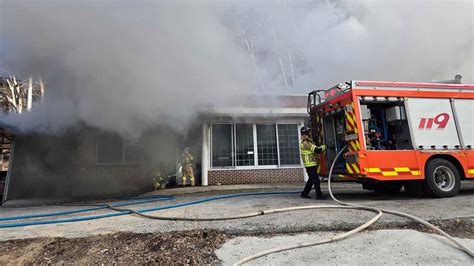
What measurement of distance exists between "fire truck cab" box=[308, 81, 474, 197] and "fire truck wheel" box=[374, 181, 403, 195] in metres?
0.24

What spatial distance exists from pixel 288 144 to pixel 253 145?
134 cm

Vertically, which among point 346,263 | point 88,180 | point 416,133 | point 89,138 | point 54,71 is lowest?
point 346,263

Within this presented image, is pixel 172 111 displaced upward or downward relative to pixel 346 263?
upward

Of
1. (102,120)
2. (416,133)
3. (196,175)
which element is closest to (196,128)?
(196,175)

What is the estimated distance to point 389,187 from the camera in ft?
17.4

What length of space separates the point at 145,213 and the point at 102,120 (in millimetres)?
3479

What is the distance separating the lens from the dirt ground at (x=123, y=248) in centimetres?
210

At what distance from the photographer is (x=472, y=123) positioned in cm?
475

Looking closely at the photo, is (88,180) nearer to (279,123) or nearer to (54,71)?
(54,71)

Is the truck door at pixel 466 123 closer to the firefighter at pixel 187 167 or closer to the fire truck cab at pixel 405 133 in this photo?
the fire truck cab at pixel 405 133

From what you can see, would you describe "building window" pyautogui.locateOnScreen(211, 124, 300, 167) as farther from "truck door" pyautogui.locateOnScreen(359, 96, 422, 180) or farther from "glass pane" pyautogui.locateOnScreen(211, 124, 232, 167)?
"truck door" pyautogui.locateOnScreen(359, 96, 422, 180)

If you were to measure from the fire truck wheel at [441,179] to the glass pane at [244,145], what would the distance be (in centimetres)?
509

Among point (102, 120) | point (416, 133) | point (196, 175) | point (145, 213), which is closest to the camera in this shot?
point (145, 213)

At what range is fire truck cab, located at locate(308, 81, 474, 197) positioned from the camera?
4172mm
